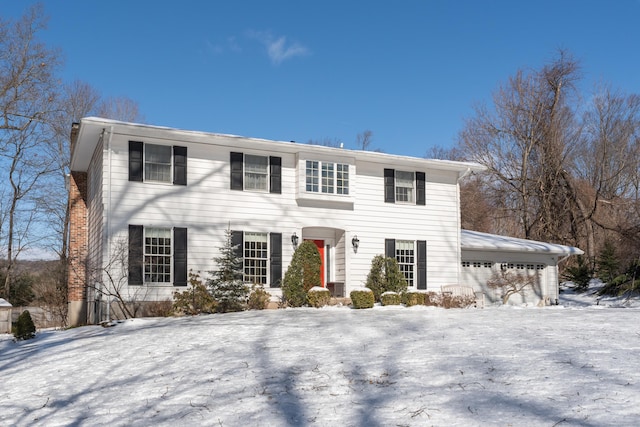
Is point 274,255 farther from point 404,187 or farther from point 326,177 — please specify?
point 404,187

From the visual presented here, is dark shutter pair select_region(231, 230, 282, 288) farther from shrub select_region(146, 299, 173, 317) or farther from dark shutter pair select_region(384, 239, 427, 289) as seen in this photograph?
dark shutter pair select_region(384, 239, 427, 289)

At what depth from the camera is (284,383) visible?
764 centimetres

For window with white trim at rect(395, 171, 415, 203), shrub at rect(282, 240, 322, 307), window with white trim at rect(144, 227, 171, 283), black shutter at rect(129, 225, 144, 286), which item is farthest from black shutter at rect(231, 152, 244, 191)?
window with white trim at rect(395, 171, 415, 203)

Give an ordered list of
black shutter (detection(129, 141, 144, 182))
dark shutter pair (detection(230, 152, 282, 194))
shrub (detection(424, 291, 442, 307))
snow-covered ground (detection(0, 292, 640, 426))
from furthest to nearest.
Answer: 1. shrub (detection(424, 291, 442, 307))
2. dark shutter pair (detection(230, 152, 282, 194))
3. black shutter (detection(129, 141, 144, 182))
4. snow-covered ground (detection(0, 292, 640, 426))

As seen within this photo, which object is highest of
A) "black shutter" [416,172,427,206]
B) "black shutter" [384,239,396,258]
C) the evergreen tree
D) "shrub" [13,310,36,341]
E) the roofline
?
the roofline

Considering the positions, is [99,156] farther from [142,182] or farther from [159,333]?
[159,333]

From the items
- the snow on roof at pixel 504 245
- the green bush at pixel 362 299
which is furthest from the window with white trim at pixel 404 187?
the green bush at pixel 362 299

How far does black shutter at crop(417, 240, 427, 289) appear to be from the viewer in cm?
1995

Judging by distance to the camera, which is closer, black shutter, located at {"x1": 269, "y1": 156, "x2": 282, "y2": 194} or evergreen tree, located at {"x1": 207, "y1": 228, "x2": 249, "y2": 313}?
evergreen tree, located at {"x1": 207, "y1": 228, "x2": 249, "y2": 313}

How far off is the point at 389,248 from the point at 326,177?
3.08 meters

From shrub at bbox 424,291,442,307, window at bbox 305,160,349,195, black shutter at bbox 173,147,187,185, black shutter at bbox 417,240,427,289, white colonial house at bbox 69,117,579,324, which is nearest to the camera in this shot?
white colonial house at bbox 69,117,579,324

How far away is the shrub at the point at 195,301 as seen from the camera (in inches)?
614

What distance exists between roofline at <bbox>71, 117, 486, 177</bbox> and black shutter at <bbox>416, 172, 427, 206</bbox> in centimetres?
33

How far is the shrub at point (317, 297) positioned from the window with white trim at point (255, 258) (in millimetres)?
1460
